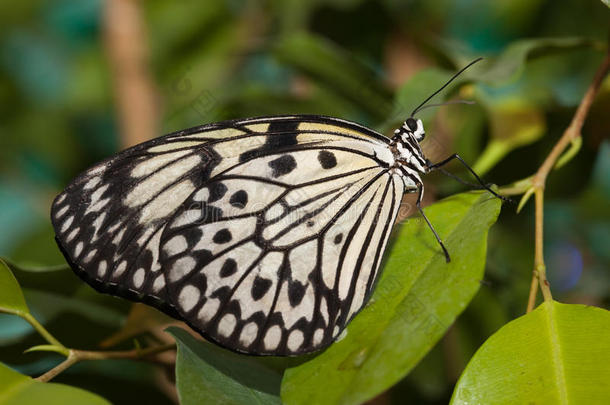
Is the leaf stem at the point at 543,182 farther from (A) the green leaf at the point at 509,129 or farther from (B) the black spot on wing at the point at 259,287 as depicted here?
(B) the black spot on wing at the point at 259,287

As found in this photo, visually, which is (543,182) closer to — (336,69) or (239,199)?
(239,199)

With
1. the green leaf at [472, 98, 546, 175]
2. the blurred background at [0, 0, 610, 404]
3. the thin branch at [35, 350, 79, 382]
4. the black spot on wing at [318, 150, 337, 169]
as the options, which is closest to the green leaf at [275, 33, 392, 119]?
the blurred background at [0, 0, 610, 404]

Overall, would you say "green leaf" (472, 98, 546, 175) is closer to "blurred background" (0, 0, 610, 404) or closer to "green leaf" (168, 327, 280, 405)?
"blurred background" (0, 0, 610, 404)

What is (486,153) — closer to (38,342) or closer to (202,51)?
(38,342)

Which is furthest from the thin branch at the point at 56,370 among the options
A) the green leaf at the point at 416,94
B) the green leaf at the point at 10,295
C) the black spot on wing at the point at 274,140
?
the green leaf at the point at 416,94

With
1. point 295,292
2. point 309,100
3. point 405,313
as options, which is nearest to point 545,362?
point 405,313
